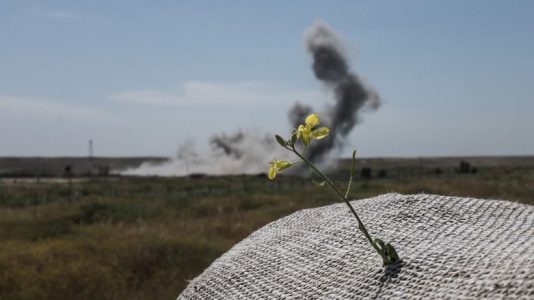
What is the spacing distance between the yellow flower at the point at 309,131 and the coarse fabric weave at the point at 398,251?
52 centimetres

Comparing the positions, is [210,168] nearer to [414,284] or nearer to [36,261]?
[36,261]

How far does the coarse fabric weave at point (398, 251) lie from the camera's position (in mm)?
2051

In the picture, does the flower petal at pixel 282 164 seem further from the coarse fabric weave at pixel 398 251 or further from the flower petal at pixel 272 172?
the coarse fabric weave at pixel 398 251

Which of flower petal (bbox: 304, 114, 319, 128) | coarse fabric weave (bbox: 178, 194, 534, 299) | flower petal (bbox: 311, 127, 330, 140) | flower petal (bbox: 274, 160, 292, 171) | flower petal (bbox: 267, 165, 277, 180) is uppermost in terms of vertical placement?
flower petal (bbox: 304, 114, 319, 128)

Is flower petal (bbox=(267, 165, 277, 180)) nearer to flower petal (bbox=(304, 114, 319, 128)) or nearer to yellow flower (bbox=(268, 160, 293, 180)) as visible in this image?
yellow flower (bbox=(268, 160, 293, 180))

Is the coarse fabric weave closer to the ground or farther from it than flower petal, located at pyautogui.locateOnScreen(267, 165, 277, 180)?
closer to the ground

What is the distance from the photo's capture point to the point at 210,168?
267 feet

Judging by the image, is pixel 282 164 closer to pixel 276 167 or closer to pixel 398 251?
pixel 276 167

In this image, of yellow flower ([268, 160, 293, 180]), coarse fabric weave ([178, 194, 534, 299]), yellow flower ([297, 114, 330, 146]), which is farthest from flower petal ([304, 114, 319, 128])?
coarse fabric weave ([178, 194, 534, 299])

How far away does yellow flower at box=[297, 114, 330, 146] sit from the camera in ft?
6.92

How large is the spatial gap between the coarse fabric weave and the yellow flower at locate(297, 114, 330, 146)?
523 mm

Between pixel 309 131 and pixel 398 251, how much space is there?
1.96 ft

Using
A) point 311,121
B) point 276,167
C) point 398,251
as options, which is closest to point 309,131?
point 311,121

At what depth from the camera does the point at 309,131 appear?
2.13 m
